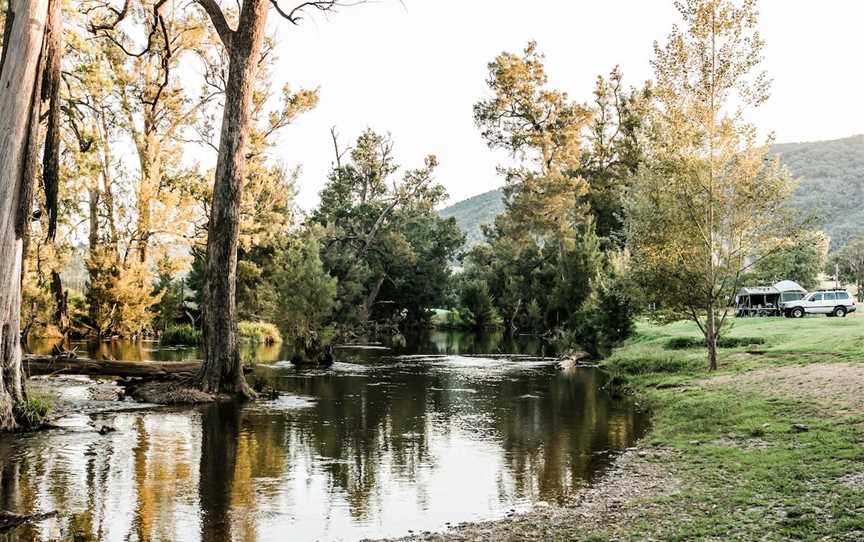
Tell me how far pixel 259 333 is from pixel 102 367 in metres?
25.2

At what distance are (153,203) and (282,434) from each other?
27.1 m

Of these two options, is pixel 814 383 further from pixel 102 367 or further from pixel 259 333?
pixel 259 333

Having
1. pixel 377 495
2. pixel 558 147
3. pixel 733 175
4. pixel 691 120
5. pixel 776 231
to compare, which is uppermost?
pixel 558 147

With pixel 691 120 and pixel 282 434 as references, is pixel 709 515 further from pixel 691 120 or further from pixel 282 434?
pixel 691 120

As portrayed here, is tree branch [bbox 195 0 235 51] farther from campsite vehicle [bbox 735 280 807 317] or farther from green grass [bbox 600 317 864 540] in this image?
campsite vehicle [bbox 735 280 807 317]

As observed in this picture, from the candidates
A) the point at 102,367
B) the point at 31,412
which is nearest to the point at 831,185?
the point at 102,367

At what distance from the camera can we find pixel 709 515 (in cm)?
877

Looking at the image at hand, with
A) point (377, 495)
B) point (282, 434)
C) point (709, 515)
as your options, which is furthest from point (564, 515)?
point (282, 434)

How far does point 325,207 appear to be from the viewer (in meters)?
66.3

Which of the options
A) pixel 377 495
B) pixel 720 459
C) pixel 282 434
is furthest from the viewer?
pixel 282 434

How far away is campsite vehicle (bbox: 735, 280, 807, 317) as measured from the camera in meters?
49.1

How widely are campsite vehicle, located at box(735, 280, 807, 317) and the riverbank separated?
2791cm

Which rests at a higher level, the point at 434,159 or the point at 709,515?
the point at 434,159

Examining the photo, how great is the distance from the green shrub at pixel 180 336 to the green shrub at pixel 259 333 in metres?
3.66
